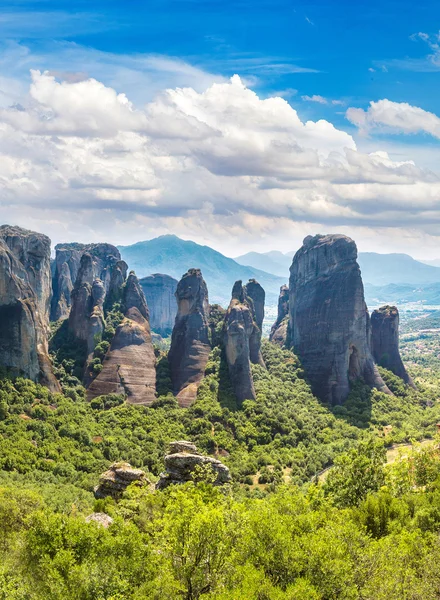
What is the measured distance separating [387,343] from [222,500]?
3580 inches

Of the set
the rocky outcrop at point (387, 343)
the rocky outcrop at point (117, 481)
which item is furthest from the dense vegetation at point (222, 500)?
the rocky outcrop at point (387, 343)

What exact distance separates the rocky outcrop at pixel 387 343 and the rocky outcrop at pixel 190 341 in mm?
44442

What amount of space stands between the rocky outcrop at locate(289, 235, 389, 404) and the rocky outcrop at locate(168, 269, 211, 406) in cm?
2573

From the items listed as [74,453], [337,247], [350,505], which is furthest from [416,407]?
[74,453]

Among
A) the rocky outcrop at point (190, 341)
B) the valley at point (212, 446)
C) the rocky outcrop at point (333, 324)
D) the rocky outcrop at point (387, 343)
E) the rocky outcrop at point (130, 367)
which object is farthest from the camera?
the rocky outcrop at point (387, 343)

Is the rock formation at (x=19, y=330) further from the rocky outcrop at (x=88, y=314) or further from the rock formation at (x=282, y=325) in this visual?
the rock formation at (x=282, y=325)

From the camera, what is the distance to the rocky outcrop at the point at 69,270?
14418cm

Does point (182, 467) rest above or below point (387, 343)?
below

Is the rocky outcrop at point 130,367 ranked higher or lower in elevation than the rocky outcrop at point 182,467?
higher

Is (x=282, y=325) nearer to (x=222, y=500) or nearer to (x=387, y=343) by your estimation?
(x=387, y=343)

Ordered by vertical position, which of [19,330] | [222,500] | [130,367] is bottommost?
[222,500]

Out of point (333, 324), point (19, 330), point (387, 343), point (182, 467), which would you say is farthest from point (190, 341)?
point (387, 343)

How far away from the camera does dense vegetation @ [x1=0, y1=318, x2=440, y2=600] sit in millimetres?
25656

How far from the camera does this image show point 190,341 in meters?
92.2
